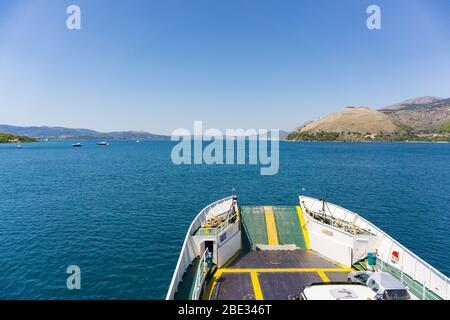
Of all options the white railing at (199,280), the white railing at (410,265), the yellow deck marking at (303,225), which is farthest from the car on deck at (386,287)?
the white railing at (199,280)

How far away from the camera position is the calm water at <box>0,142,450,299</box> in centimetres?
2180

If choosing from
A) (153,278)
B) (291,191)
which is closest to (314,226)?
(153,278)

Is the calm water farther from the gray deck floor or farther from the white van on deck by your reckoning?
the white van on deck

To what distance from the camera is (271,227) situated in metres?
22.5

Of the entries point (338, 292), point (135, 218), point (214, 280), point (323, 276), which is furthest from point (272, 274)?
point (135, 218)

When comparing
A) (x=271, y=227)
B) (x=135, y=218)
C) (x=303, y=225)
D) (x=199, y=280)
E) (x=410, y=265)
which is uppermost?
(x=303, y=225)

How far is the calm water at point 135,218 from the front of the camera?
21.8m

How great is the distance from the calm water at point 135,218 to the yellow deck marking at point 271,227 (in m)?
9.53

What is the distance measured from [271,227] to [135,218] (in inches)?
892

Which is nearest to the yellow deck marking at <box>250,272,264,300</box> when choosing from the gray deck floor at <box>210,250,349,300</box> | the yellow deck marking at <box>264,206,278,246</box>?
the gray deck floor at <box>210,250,349,300</box>

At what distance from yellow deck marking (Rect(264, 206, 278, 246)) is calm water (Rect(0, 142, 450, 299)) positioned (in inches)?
375

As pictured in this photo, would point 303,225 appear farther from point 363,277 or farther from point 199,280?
point 199,280

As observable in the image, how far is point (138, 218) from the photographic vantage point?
36.6 meters
